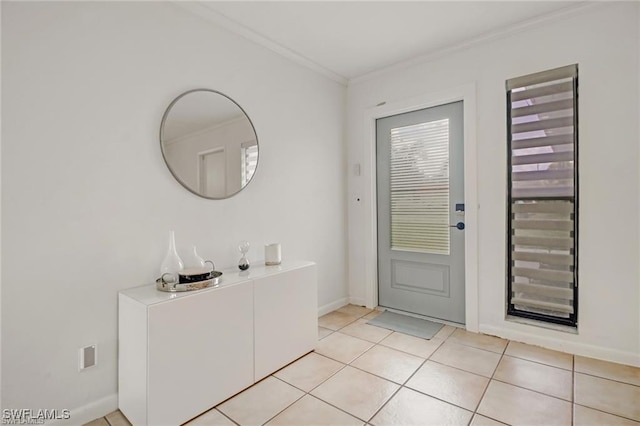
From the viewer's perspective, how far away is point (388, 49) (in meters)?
2.82

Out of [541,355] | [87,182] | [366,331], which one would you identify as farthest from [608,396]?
[87,182]

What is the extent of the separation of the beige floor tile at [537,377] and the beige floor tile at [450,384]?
18 centimetres

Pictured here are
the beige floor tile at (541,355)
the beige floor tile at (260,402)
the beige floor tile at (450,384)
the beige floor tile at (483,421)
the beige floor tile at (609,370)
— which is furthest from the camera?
the beige floor tile at (541,355)

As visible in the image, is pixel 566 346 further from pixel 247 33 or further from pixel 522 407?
pixel 247 33

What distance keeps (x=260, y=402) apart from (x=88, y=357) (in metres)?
0.95

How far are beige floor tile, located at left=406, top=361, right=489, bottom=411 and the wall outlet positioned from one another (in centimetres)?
179

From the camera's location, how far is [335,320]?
3068 millimetres

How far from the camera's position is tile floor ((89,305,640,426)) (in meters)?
1.65

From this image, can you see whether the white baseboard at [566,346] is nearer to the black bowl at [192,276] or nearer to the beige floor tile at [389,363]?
the beige floor tile at [389,363]

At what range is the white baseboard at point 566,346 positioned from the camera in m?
2.14

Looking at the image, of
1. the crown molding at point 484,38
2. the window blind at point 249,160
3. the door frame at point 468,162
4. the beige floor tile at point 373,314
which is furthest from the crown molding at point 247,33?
the beige floor tile at point 373,314

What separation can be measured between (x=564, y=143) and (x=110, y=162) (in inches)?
121

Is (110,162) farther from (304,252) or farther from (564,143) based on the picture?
(564,143)

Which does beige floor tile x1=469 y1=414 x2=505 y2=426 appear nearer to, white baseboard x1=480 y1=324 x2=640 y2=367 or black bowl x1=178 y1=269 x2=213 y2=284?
white baseboard x1=480 y1=324 x2=640 y2=367
